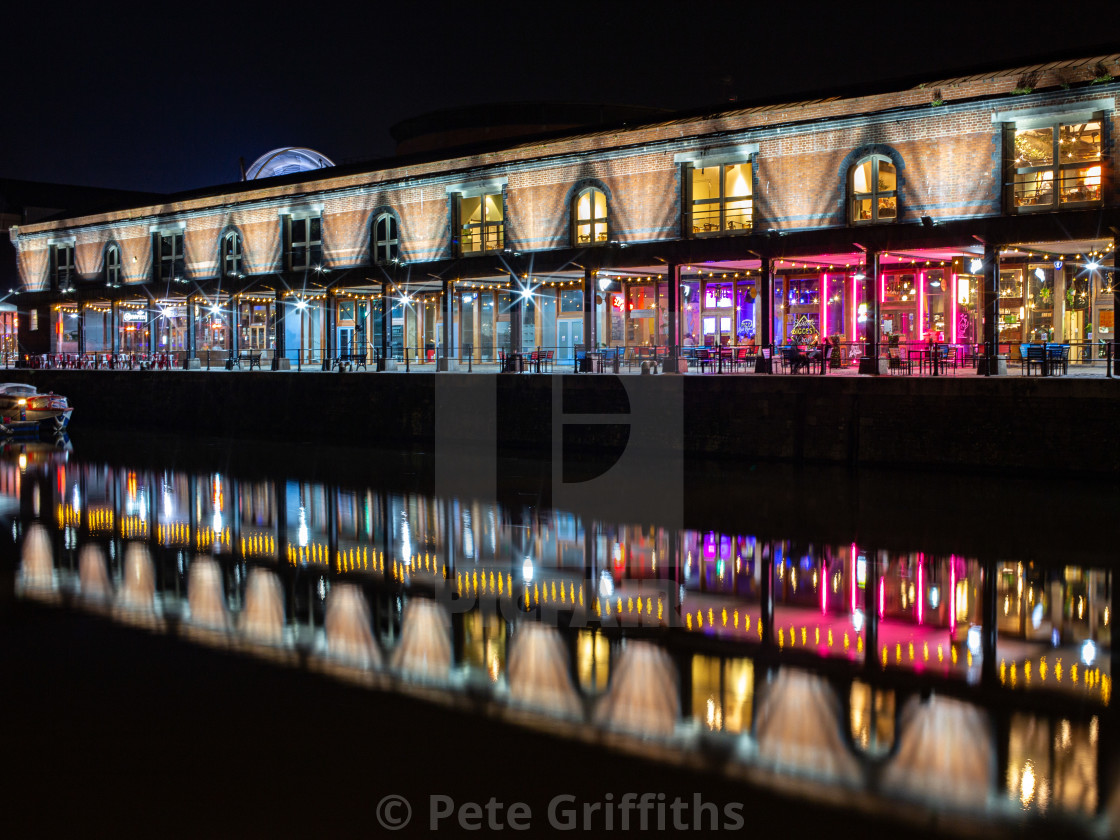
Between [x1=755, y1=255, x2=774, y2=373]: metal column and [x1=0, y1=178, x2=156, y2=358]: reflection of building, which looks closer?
[x1=755, y1=255, x2=774, y2=373]: metal column

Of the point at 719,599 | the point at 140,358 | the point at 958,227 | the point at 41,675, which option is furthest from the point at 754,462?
the point at 140,358

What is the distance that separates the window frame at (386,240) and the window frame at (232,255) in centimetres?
773

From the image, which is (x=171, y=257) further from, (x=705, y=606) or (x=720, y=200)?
(x=705, y=606)

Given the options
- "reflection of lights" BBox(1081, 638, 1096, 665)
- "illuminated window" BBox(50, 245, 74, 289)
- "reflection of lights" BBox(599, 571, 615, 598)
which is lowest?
"reflection of lights" BBox(1081, 638, 1096, 665)

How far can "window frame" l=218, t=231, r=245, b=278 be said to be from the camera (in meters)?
45.3

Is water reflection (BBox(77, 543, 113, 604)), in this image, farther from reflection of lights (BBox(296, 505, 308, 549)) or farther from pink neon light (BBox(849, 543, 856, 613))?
pink neon light (BBox(849, 543, 856, 613))

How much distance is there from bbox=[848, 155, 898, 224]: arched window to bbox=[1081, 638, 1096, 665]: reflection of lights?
17.8 m

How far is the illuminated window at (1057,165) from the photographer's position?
24422 millimetres

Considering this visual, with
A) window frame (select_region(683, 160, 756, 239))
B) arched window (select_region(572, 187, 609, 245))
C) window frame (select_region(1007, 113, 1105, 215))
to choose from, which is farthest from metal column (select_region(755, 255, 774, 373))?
window frame (select_region(1007, 113, 1105, 215))

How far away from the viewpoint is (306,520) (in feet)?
64.5

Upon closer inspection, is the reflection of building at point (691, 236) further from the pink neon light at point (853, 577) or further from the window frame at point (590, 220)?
the pink neon light at point (853, 577)

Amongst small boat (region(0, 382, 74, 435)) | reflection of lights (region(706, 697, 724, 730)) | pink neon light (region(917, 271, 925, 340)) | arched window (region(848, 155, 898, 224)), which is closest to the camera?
reflection of lights (region(706, 697, 724, 730))

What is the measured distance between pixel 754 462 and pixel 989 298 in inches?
253

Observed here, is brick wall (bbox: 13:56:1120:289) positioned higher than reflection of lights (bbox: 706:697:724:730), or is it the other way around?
brick wall (bbox: 13:56:1120:289)
